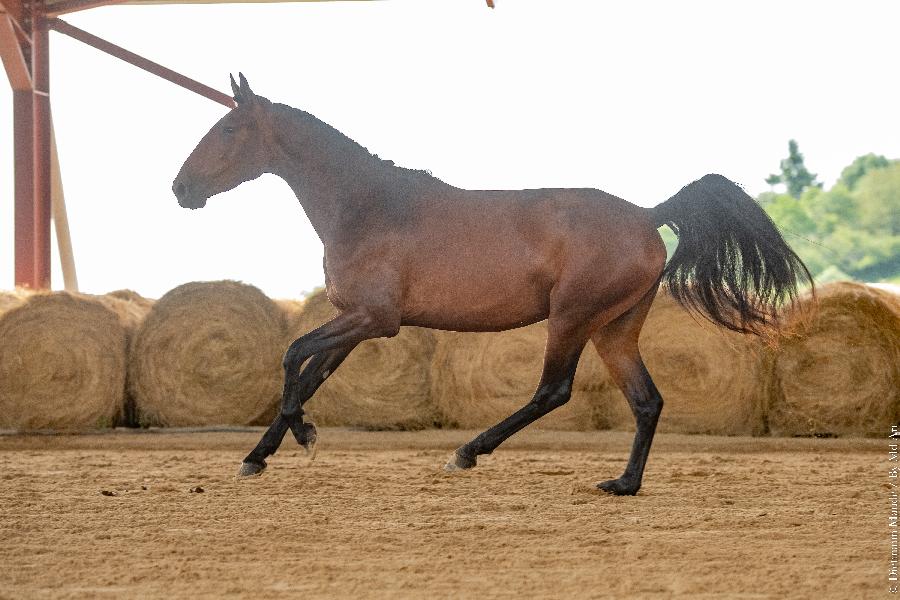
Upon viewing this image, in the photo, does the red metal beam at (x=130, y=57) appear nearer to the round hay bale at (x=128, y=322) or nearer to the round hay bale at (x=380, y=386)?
the round hay bale at (x=128, y=322)

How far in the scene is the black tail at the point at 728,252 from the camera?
5.77 metres

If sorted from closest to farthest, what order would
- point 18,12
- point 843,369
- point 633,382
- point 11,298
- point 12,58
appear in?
point 633,382 → point 843,369 → point 11,298 → point 12,58 → point 18,12

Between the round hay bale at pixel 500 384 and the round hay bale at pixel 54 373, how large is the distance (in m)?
2.51

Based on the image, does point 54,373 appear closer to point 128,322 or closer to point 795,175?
point 128,322

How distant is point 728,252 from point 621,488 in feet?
4.34

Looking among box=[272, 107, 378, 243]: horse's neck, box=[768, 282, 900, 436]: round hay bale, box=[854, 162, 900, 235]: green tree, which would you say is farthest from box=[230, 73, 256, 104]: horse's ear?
box=[854, 162, 900, 235]: green tree

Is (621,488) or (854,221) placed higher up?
(854,221)

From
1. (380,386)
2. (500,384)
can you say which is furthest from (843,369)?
(380,386)

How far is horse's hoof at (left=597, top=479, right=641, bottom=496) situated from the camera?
5387 millimetres

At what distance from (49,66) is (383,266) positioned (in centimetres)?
787

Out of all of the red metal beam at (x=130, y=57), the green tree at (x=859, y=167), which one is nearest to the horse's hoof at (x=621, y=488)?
the red metal beam at (x=130, y=57)

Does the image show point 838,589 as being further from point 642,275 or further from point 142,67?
point 142,67

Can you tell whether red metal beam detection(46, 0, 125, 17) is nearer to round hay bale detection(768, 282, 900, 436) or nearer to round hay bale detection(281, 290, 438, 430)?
round hay bale detection(281, 290, 438, 430)

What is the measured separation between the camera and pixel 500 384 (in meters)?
8.65
